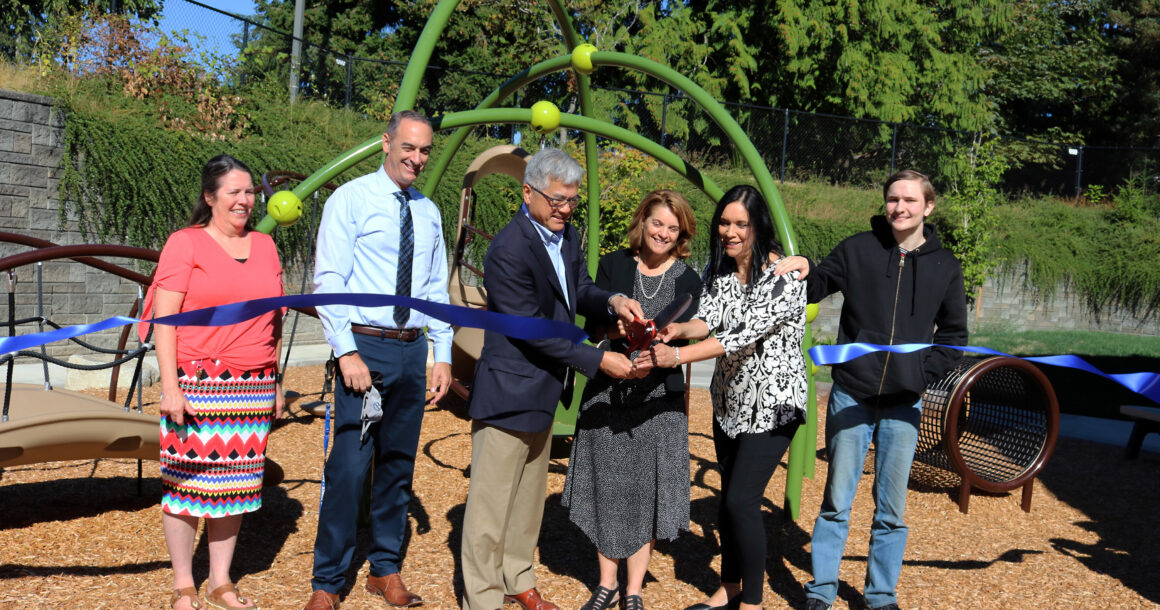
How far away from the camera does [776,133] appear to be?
61.5ft

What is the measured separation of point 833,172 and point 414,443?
1764 centimetres

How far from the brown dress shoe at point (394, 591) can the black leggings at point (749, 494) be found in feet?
4.18

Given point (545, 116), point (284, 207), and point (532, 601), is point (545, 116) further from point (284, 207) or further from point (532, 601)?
point (532, 601)

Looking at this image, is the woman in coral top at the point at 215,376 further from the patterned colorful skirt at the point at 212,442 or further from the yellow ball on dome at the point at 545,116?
the yellow ball on dome at the point at 545,116

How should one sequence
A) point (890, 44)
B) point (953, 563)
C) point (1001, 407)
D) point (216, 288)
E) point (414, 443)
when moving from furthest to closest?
point (890, 44)
point (1001, 407)
point (953, 563)
point (414, 443)
point (216, 288)

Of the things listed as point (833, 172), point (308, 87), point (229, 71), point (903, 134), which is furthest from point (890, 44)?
point (229, 71)

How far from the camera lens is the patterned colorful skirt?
10.1 ft

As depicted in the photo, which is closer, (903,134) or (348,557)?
(348,557)

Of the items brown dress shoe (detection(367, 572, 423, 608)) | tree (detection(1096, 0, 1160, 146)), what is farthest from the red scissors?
tree (detection(1096, 0, 1160, 146))

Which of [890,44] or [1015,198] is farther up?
[890,44]

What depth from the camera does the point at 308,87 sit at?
49.5 feet

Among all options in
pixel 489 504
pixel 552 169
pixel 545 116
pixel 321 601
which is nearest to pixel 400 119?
pixel 552 169

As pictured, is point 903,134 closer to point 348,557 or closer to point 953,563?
point 953,563

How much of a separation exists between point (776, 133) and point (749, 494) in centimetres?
1651
